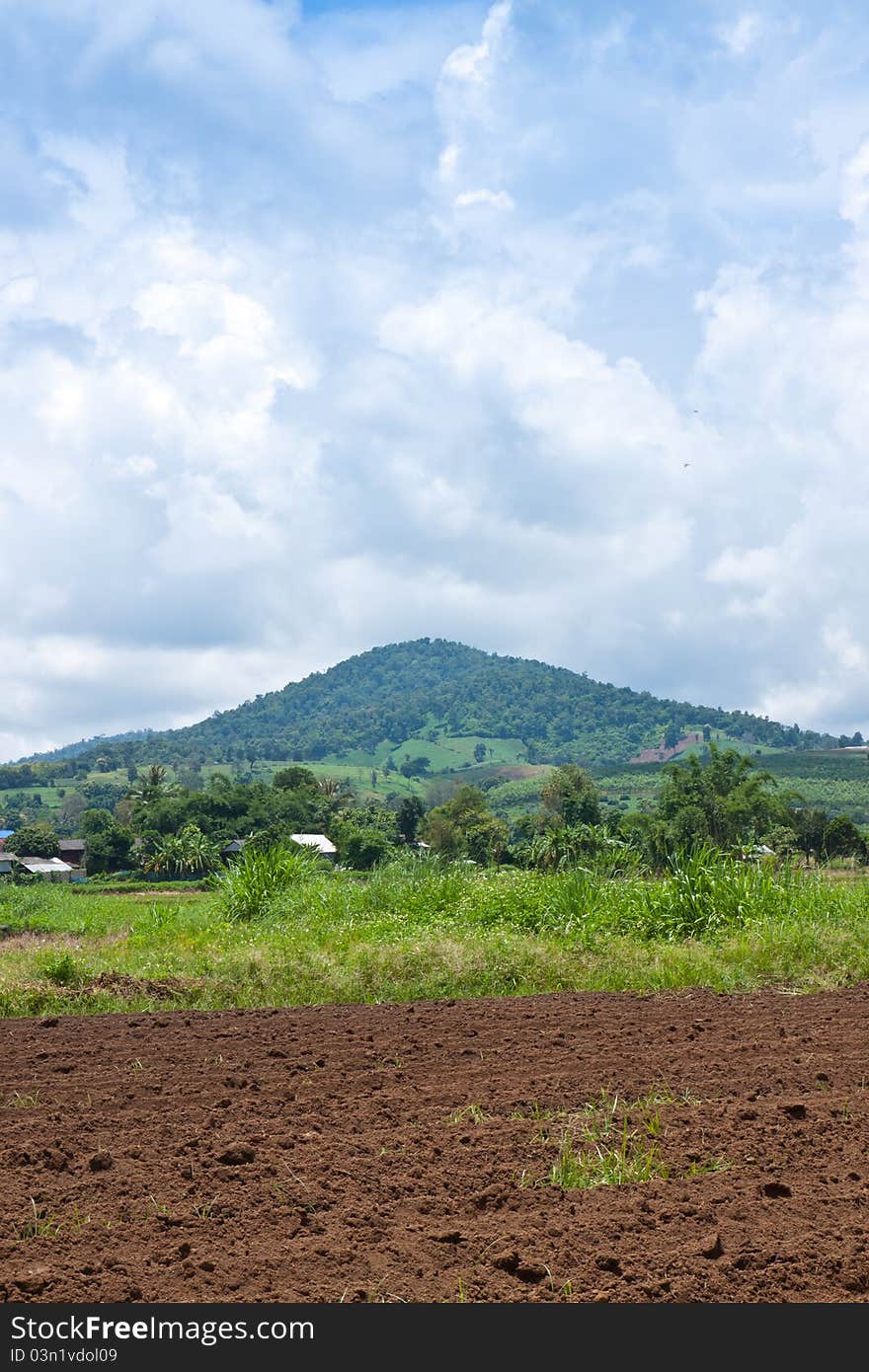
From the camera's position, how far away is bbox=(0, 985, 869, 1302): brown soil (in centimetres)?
386

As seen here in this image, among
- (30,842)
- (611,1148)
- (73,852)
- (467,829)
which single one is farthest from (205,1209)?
(73,852)

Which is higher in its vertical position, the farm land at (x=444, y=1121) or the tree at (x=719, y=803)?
the tree at (x=719, y=803)

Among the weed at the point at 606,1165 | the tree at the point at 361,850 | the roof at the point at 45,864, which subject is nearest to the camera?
the weed at the point at 606,1165

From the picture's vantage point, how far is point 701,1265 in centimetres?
386

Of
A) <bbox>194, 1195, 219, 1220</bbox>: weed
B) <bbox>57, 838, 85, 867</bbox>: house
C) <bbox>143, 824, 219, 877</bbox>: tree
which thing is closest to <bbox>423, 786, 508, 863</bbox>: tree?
<bbox>143, 824, 219, 877</bbox>: tree

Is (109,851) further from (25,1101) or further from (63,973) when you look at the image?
(25,1101)

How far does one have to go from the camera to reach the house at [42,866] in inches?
2766

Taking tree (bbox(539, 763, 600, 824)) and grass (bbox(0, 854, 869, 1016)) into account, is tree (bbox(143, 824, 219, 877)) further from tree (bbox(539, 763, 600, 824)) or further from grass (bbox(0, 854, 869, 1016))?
grass (bbox(0, 854, 869, 1016))

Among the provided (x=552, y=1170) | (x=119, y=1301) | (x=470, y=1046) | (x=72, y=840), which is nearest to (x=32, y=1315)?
(x=119, y=1301)

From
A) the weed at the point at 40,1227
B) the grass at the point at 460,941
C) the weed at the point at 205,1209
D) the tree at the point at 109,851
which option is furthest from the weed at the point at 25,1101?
the tree at the point at 109,851

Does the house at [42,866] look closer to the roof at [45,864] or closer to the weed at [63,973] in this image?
the roof at [45,864]

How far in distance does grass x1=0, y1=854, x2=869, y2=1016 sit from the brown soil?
74.2 inches

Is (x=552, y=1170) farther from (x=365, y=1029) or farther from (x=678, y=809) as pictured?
(x=678, y=809)

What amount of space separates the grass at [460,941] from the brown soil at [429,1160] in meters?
1.88
